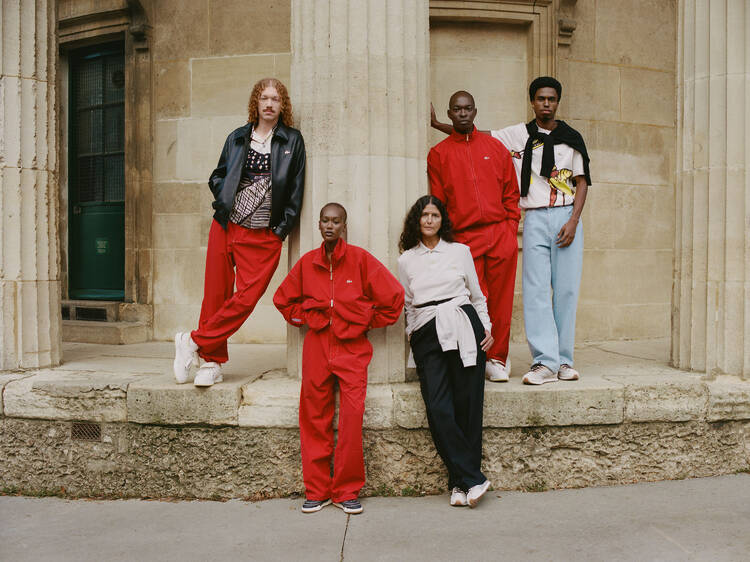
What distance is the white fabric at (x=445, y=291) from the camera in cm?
417

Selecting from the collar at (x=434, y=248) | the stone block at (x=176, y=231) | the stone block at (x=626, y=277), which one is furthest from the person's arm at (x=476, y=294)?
the stone block at (x=176, y=231)

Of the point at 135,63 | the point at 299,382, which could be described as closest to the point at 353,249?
the point at 299,382

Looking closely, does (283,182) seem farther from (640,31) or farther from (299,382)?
(640,31)

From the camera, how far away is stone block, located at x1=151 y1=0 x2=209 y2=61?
7156 millimetres

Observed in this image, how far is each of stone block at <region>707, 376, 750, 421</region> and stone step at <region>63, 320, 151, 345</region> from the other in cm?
538

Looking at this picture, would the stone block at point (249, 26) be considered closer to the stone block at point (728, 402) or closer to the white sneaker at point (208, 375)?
the white sneaker at point (208, 375)

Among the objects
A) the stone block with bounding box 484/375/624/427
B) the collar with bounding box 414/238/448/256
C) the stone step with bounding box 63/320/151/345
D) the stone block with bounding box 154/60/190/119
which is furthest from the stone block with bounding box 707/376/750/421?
the stone block with bounding box 154/60/190/119

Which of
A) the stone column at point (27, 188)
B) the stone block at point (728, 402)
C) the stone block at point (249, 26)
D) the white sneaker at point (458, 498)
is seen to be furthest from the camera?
the stone block at point (249, 26)

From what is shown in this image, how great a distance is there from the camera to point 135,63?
7355mm

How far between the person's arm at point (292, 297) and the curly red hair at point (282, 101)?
1.03 metres

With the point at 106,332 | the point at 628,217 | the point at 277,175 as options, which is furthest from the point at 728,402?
the point at 106,332

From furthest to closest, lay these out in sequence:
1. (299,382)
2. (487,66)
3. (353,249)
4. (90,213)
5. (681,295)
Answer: (90,213) → (487,66) → (681,295) → (299,382) → (353,249)

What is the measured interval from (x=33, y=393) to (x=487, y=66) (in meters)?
5.18

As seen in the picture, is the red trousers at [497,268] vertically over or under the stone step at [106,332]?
over
